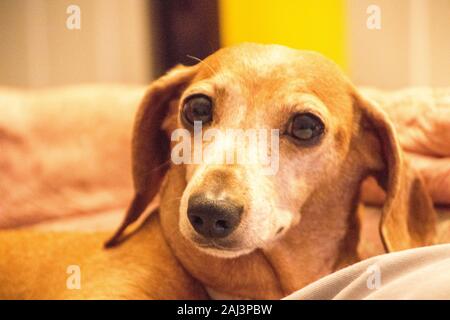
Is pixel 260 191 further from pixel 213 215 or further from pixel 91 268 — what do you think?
pixel 91 268

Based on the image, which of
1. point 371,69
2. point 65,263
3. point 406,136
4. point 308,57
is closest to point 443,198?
point 406,136

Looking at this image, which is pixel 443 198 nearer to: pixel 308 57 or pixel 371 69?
pixel 371 69

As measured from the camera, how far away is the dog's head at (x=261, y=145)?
3.15 ft

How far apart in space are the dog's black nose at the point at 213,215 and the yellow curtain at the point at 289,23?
1.11 ft

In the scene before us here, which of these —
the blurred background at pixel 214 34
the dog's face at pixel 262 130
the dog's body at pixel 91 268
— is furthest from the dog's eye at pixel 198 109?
the dog's body at pixel 91 268

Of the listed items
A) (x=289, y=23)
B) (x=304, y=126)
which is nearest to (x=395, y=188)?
(x=304, y=126)

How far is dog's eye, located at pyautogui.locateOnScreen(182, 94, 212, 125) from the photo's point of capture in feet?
3.50

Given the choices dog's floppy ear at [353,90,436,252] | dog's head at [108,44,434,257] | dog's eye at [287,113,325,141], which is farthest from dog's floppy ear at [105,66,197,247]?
dog's floppy ear at [353,90,436,252]

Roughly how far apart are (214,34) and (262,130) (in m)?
0.21

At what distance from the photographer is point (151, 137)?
121 centimetres

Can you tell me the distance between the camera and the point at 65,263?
1255mm

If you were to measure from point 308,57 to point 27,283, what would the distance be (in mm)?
738

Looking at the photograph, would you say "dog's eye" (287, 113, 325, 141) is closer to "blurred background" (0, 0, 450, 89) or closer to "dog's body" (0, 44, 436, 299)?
"dog's body" (0, 44, 436, 299)

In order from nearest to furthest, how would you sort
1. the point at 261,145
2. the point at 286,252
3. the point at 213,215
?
the point at 213,215 < the point at 261,145 < the point at 286,252
